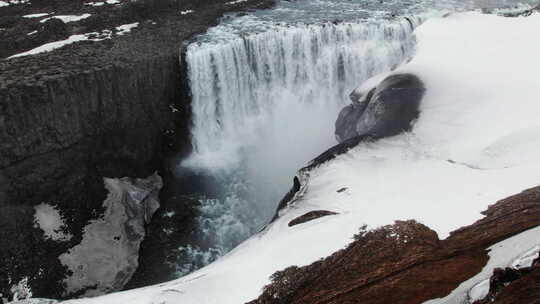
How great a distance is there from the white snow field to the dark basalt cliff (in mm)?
6304

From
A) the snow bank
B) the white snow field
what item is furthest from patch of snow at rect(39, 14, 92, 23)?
the white snow field

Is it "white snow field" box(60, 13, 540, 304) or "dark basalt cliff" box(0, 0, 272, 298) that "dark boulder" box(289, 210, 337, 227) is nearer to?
"white snow field" box(60, 13, 540, 304)

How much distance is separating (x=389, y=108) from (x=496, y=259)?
950cm

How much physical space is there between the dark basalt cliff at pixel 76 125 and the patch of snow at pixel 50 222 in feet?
0.60

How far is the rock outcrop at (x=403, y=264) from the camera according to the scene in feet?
28.9

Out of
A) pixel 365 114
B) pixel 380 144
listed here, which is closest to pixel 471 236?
pixel 380 144

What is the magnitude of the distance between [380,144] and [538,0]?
743 inches

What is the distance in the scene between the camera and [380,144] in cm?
1608

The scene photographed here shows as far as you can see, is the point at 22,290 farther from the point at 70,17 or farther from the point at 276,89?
the point at 70,17

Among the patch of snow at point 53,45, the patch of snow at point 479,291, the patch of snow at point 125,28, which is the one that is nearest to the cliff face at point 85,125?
the patch of snow at point 53,45

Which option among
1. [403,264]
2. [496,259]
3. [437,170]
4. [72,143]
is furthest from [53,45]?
[496,259]

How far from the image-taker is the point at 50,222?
17375 mm

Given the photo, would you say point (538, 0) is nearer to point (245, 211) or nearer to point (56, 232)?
point (245, 211)

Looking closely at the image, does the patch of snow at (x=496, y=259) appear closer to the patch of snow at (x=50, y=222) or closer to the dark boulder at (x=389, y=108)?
the dark boulder at (x=389, y=108)
